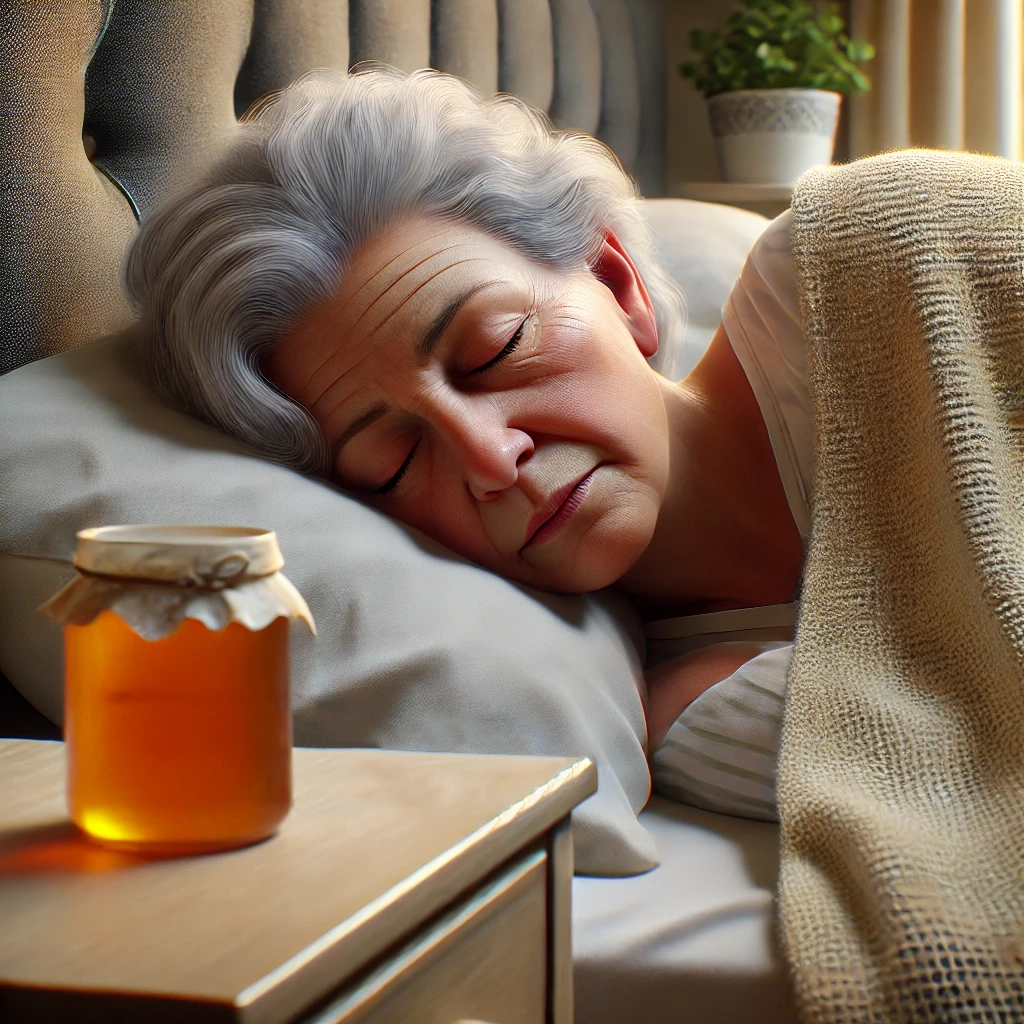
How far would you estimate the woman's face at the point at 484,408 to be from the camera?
3.03 ft

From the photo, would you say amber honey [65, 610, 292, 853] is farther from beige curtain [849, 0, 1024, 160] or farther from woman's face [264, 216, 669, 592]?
beige curtain [849, 0, 1024, 160]

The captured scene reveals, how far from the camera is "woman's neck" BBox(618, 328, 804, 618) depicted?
1111 mm

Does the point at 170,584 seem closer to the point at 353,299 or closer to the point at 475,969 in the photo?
the point at 475,969

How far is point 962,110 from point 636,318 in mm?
1633

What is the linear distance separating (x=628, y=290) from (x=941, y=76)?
1594 millimetres

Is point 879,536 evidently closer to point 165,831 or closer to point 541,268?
point 541,268

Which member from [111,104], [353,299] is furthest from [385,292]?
[111,104]

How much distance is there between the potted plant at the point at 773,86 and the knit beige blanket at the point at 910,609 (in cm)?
141

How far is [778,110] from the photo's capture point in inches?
92.3

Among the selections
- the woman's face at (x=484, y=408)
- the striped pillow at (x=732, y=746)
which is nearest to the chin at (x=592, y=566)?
the woman's face at (x=484, y=408)

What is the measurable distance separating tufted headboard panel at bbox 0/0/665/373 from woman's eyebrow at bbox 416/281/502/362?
11.9 inches

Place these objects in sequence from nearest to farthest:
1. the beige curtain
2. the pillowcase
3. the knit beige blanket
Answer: the knit beige blanket, the pillowcase, the beige curtain

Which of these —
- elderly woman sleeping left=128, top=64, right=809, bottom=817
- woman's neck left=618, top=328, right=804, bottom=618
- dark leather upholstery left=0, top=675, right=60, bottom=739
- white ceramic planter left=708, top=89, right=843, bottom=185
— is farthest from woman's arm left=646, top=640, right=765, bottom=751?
white ceramic planter left=708, top=89, right=843, bottom=185

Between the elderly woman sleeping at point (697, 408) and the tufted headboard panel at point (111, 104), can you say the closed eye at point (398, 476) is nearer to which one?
the elderly woman sleeping at point (697, 408)
